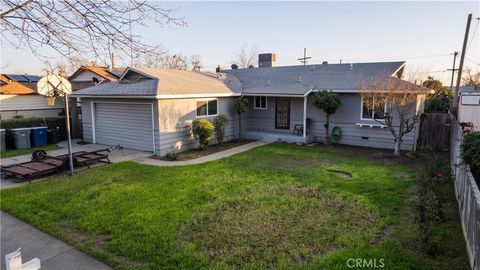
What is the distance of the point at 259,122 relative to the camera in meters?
16.9

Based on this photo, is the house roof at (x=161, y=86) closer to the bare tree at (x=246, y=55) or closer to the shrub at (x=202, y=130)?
the shrub at (x=202, y=130)

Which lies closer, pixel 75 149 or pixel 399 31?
pixel 75 149

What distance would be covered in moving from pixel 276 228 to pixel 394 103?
29.6 ft

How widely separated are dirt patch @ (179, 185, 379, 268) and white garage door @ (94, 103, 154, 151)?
6.80 m

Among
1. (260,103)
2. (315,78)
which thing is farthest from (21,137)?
(315,78)

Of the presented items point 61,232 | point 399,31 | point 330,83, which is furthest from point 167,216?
point 399,31

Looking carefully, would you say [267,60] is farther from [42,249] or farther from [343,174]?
[42,249]

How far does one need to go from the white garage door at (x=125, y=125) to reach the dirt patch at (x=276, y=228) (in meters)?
6.80

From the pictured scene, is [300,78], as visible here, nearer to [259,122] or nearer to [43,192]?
[259,122]

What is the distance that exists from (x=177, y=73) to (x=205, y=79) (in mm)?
1431

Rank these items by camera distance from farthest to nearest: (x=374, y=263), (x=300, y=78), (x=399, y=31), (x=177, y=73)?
(x=300, y=78)
(x=177, y=73)
(x=399, y=31)
(x=374, y=263)

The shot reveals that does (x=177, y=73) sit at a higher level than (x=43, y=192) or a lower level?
higher

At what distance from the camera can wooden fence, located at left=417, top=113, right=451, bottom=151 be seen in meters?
13.3

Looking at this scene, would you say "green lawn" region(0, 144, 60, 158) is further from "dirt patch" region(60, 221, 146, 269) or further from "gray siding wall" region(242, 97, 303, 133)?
"gray siding wall" region(242, 97, 303, 133)
